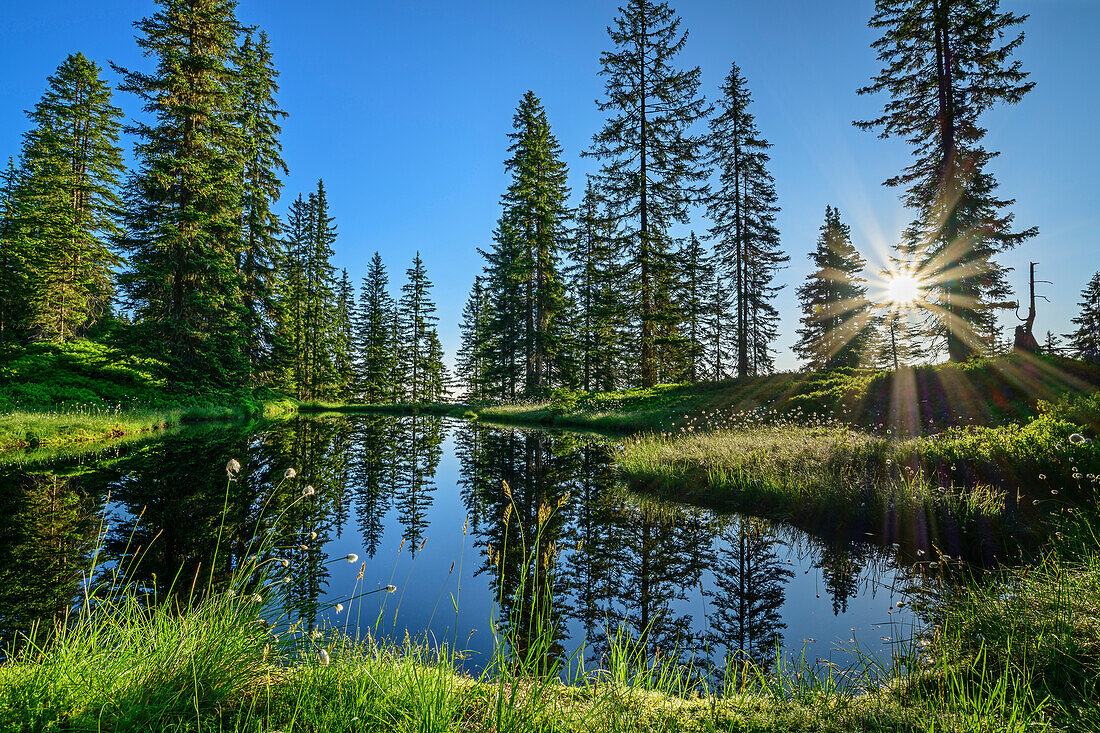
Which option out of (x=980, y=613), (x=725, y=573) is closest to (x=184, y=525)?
(x=725, y=573)

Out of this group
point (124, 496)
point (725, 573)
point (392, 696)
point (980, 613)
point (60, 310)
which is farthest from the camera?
point (60, 310)

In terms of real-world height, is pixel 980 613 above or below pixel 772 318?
below

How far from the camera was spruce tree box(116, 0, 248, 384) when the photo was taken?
1992 cm

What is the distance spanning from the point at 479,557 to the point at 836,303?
37.7m

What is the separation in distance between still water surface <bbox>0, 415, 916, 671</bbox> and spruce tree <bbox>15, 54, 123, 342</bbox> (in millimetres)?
20381

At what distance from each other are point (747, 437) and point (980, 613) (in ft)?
23.6

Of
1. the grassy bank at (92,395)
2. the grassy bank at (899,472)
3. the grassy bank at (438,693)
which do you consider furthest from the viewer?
the grassy bank at (92,395)

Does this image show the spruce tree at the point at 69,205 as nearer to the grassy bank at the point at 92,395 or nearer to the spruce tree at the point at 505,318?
the grassy bank at the point at 92,395

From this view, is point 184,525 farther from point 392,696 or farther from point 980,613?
point 980,613

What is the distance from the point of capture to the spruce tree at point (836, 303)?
3397 centimetres

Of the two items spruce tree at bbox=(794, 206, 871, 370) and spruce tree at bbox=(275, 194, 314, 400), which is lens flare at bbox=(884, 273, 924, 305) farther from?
spruce tree at bbox=(275, 194, 314, 400)

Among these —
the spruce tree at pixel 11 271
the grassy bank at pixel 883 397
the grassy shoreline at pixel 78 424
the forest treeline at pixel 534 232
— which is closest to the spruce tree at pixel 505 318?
the forest treeline at pixel 534 232

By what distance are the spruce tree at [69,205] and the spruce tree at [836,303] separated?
149ft

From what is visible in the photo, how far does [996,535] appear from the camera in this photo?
4.83 m
